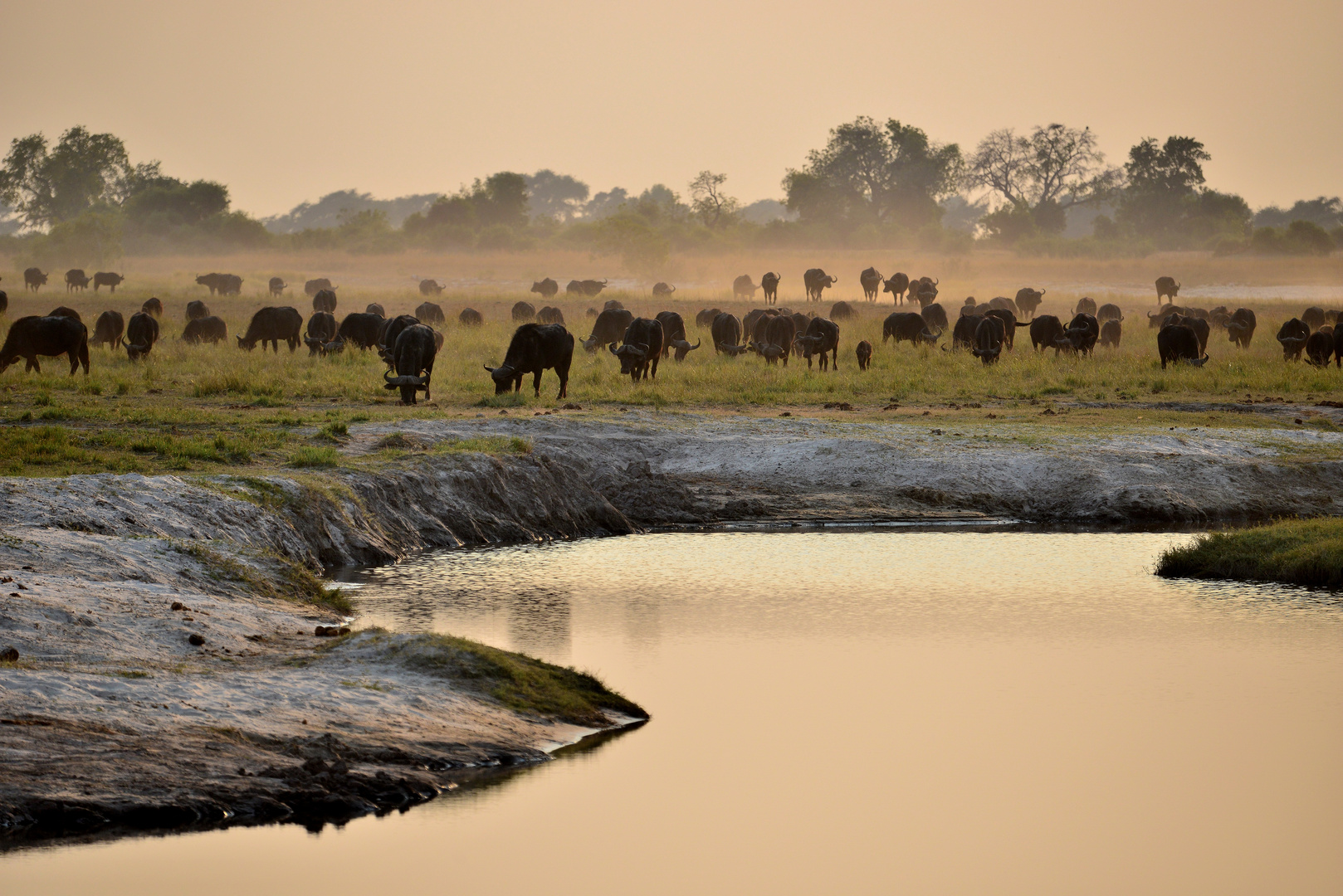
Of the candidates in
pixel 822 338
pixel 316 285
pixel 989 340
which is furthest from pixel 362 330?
pixel 316 285

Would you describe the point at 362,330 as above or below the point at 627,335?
above

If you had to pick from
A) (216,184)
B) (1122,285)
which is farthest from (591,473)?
(216,184)

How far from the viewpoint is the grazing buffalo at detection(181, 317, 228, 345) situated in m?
32.5

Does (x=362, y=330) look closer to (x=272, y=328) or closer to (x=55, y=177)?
(x=272, y=328)

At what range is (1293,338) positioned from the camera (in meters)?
30.7

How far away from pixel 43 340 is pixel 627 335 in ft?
34.1

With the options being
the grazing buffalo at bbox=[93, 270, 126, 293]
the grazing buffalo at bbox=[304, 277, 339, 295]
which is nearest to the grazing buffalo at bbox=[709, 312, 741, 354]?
the grazing buffalo at bbox=[304, 277, 339, 295]

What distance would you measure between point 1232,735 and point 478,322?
3354 cm

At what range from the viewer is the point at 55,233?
7000 centimetres

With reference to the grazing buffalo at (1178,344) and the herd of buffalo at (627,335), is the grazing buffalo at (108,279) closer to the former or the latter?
the herd of buffalo at (627,335)

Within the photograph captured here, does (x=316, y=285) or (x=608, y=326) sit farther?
(x=316, y=285)

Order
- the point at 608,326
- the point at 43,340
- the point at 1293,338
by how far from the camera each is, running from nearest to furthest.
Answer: the point at 43,340, the point at 1293,338, the point at 608,326

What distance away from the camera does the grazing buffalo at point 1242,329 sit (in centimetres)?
3516

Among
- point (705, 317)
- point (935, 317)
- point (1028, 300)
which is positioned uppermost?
point (1028, 300)
